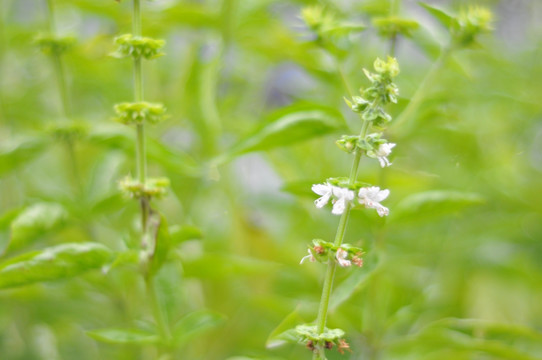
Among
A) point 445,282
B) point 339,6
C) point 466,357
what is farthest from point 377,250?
point 445,282

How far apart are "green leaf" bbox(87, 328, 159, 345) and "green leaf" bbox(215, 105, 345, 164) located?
0.72ft

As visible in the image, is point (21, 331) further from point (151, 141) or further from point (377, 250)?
point (377, 250)

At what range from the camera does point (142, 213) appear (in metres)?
0.70

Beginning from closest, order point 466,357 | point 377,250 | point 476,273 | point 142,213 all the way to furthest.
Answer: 1. point 142,213
2. point 377,250
3. point 466,357
4. point 476,273

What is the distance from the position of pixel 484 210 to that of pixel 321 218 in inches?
21.4

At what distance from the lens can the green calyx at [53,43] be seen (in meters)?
0.86

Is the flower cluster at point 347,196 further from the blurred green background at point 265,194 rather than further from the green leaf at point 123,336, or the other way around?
the green leaf at point 123,336

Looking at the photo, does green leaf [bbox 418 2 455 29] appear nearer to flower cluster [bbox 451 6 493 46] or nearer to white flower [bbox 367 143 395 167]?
flower cluster [bbox 451 6 493 46]

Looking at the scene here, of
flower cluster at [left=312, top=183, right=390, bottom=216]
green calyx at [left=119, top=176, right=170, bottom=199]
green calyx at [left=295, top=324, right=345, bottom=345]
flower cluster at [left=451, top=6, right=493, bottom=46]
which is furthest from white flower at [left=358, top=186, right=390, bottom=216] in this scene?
flower cluster at [left=451, top=6, right=493, bottom=46]

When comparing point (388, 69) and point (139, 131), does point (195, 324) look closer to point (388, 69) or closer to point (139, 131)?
point (139, 131)

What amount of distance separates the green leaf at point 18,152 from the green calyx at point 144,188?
0.23 metres

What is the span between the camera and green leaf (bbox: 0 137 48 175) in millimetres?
835

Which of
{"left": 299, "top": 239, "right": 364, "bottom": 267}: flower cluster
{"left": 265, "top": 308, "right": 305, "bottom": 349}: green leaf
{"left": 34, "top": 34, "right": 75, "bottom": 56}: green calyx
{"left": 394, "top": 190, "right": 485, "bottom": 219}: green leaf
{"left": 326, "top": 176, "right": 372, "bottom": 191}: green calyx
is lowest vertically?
{"left": 265, "top": 308, "right": 305, "bottom": 349}: green leaf

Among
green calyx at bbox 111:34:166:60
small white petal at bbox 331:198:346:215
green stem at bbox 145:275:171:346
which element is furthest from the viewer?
green stem at bbox 145:275:171:346
